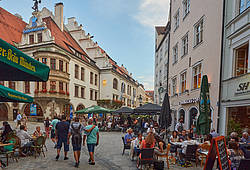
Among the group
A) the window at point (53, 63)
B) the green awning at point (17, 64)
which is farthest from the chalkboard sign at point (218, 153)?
the window at point (53, 63)

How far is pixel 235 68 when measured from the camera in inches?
337

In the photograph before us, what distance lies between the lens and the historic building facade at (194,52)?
9903 millimetres

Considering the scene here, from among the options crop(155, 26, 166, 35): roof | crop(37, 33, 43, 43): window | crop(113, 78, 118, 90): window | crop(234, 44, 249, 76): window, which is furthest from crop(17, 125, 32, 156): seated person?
crop(113, 78, 118, 90): window

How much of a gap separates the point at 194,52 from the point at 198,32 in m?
1.58

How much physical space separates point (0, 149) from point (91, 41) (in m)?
33.3

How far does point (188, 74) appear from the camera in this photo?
1359 centimetres

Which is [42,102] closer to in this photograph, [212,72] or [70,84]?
[70,84]

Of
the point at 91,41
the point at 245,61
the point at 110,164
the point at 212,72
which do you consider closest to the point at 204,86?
the point at 245,61

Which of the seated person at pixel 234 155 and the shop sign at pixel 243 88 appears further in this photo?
the shop sign at pixel 243 88

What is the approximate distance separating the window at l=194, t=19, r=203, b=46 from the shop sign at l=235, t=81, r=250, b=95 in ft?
17.4

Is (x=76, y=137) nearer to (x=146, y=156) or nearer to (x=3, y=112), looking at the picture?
(x=146, y=156)

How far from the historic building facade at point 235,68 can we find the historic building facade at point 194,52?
513 millimetres

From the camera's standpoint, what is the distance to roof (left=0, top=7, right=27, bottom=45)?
26.6m

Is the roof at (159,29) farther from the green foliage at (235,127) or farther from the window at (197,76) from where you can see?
the green foliage at (235,127)
